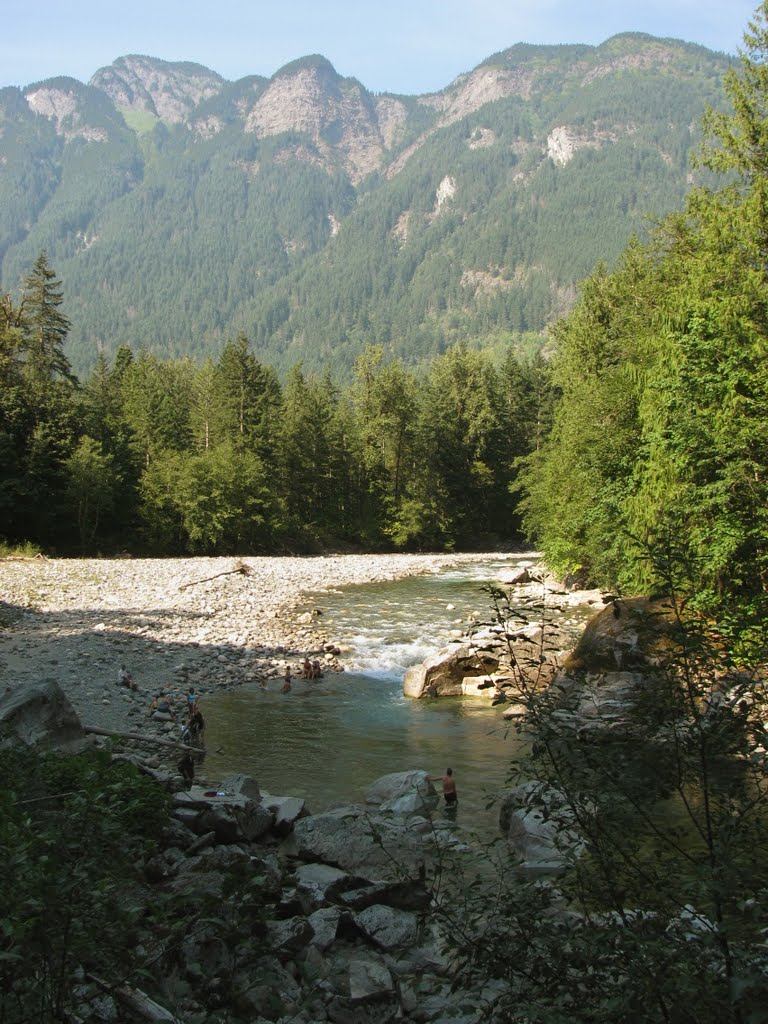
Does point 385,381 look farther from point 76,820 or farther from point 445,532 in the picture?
point 76,820

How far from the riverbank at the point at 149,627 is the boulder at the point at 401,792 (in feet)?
17.6

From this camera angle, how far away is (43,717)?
9727mm

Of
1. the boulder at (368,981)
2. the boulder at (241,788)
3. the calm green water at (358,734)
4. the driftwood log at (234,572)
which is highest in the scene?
the driftwood log at (234,572)

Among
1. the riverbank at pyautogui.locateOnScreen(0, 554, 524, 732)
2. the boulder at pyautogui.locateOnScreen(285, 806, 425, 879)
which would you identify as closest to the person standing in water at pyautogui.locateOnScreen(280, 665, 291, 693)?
the riverbank at pyautogui.locateOnScreen(0, 554, 524, 732)

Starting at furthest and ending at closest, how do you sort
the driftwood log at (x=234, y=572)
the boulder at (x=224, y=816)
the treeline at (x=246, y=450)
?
1. the treeline at (x=246, y=450)
2. the driftwood log at (x=234, y=572)
3. the boulder at (x=224, y=816)

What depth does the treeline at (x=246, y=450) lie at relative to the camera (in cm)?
4316

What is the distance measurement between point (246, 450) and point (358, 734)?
38.7 meters

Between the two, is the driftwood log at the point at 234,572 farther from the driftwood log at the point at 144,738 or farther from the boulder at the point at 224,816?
the boulder at the point at 224,816

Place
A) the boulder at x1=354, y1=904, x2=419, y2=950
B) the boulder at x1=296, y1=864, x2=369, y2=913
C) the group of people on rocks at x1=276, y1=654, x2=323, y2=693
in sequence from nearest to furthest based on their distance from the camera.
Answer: the boulder at x1=354, y1=904, x2=419, y2=950 → the boulder at x1=296, y1=864, x2=369, y2=913 → the group of people on rocks at x1=276, y1=654, x2=323, y2=693

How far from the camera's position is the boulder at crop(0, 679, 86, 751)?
9.41 metres

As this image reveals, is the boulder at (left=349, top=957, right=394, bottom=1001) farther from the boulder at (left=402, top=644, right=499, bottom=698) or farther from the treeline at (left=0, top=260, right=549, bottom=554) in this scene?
the treeline at (left=0, top=260, right=549, bottom=554)

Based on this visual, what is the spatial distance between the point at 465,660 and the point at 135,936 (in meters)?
14.4

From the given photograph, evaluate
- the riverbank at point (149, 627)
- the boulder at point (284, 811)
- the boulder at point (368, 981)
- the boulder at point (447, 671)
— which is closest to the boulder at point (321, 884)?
the boulder at point (284, 811)

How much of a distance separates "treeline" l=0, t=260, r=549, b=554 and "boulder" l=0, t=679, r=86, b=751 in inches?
1309
